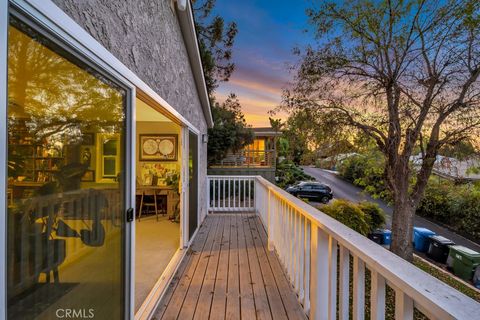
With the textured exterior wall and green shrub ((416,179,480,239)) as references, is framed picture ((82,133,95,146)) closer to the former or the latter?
the textured exterior wall

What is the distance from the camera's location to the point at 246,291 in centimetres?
286

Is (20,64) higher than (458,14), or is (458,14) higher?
(458,14)

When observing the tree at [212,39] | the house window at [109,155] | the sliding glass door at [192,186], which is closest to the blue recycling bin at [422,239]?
the sliding glass door at [192,186]

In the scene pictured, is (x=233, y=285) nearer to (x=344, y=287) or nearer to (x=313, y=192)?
(x=344, y=287)

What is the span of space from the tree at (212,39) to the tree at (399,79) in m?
6.12

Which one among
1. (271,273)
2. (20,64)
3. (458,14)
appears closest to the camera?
(20,64)

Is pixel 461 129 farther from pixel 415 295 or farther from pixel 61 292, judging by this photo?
pixel 61 292

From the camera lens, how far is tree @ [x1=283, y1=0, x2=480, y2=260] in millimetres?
5723

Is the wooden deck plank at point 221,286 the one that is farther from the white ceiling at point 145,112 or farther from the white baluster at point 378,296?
the white ceiling at point 145,112

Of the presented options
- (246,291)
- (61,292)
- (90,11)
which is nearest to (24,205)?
(61,292)

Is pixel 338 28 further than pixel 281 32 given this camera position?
No

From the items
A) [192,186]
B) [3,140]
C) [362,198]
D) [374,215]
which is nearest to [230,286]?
[192,186]

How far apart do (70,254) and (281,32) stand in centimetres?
857

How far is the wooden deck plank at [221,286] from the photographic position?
2.46 m
